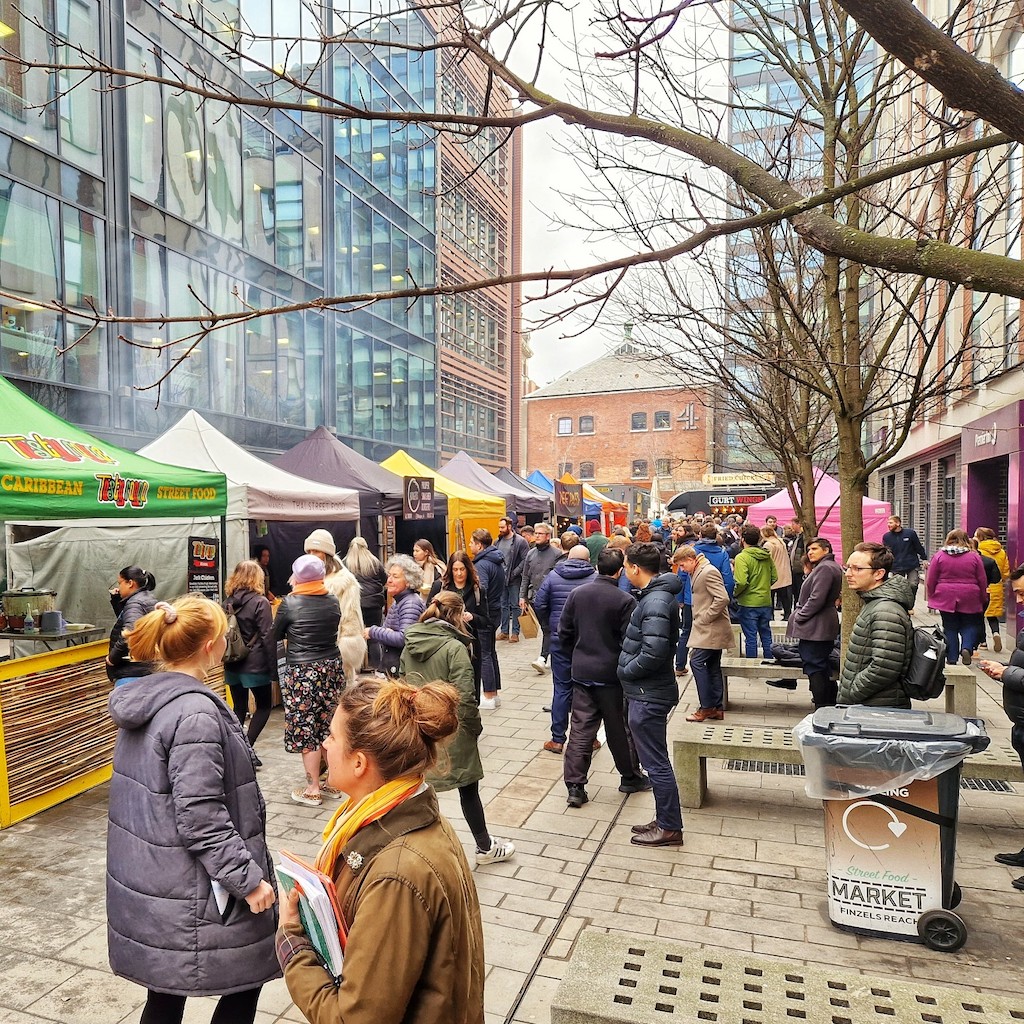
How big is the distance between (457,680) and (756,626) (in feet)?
22.0

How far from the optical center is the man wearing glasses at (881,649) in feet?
15.0

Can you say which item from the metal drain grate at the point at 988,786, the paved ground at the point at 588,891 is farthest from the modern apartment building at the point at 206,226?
the metal drain grate at the point at 988,786

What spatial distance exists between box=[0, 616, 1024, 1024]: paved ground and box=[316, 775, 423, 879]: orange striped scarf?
1940 mm

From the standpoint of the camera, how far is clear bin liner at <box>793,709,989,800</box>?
12.1 feet

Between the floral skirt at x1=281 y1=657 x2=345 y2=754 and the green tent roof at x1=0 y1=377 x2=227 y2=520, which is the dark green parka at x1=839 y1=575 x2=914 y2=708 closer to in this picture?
the floral skirt at x1=281 y1=657 x2=345 y2=754

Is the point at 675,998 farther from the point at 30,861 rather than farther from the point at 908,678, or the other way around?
the point at 30,861

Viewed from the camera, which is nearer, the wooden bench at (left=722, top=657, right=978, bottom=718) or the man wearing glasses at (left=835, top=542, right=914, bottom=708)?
the man wearing glasses at (left=835, top=542, right=914, bottom=708)

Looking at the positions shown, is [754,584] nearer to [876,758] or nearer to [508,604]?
[508,604]

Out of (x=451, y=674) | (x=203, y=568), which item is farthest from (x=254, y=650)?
(x=451, y=674)

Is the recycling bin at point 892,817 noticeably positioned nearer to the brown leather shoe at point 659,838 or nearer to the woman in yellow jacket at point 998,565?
the brown leather shoe at point 659,838

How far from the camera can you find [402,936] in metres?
1.58

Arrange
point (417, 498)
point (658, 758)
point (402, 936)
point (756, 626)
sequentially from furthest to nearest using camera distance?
point (417, 498)
point (756, 626)
point (658, 758)
point (402, 936)

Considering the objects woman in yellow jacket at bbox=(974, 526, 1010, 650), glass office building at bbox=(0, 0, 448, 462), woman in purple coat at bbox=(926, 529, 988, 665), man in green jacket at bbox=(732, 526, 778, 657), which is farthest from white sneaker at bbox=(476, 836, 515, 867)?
woman in yellow jacket at bbox=(974, 526, 1010, 650)

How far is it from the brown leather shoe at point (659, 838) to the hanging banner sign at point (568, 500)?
1771 centimetres
